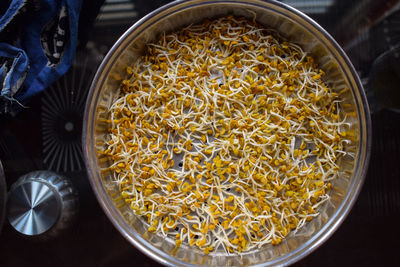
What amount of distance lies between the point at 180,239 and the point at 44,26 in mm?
821

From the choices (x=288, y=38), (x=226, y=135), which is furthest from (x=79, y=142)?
(x=288, y=38)

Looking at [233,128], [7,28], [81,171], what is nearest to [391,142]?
[233,128]

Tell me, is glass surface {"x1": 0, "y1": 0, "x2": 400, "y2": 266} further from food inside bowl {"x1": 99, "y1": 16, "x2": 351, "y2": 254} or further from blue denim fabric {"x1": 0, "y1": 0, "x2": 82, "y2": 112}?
food inside bowl {"x1": 99, "y1": 16, "x2": 351, "y2": 254}

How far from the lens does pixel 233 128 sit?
3.51 ft

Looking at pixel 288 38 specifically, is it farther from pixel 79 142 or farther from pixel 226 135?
pixel 79 142

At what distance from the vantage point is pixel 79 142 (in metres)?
1.16

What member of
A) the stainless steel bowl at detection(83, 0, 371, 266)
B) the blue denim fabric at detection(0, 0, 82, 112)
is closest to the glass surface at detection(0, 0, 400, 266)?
the blue denim fabric at detection(0, 0, 82, 112)

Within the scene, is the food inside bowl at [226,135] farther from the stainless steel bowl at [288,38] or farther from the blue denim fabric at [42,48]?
the blue denim fabric at [42,48]

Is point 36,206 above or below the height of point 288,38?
below

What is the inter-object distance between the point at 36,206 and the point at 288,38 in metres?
0.98

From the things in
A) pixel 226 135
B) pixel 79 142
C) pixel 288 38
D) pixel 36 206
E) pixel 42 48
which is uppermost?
pixel 288 38

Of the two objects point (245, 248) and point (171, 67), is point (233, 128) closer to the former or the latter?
point (171, 67)

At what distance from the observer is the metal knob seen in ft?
3.50

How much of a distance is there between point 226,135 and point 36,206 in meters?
0.66
